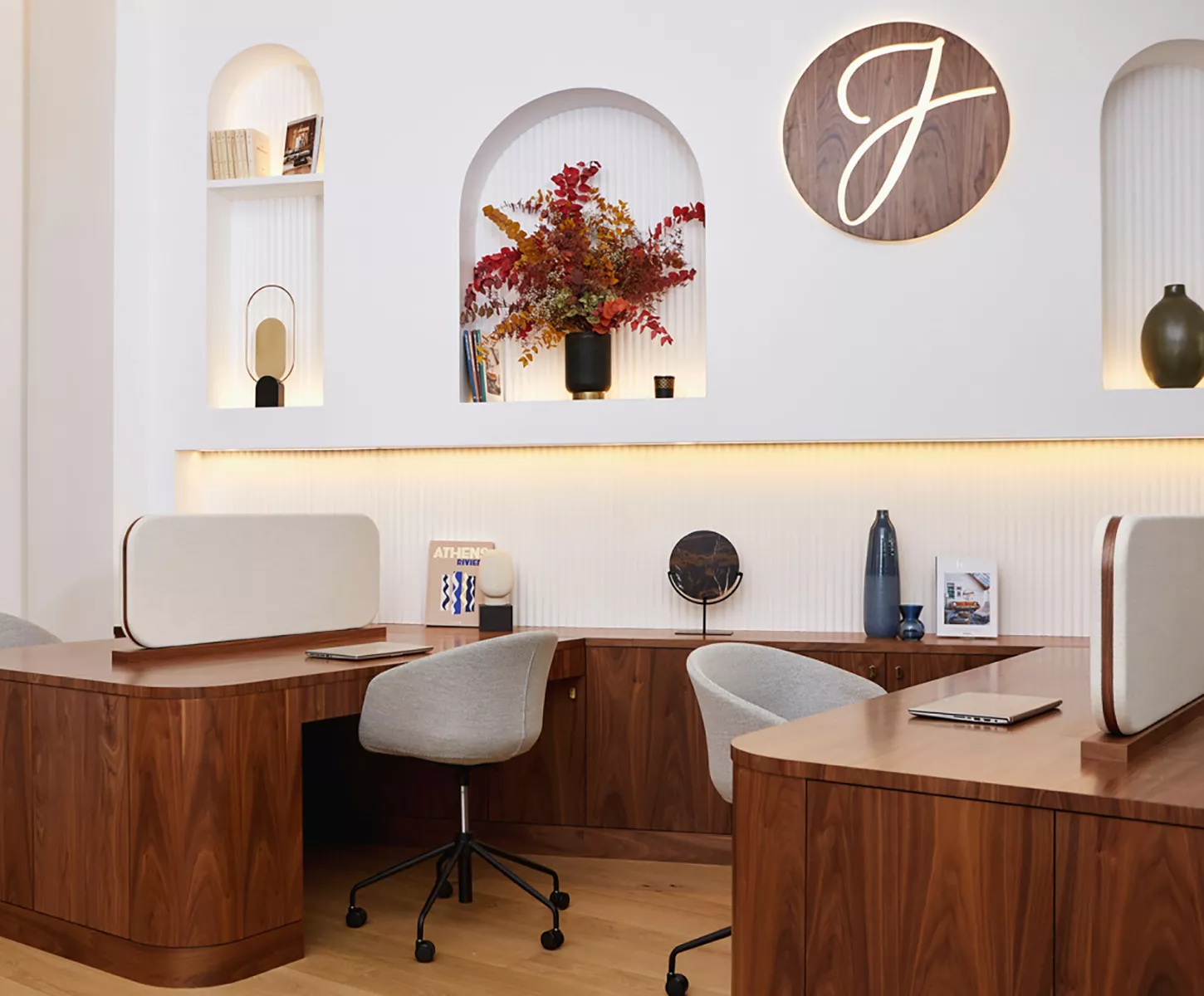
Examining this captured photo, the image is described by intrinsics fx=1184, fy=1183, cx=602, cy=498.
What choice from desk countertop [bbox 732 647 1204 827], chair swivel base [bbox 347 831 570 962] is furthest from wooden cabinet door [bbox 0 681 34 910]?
desk countertop [bbox 732 647 1204 827]

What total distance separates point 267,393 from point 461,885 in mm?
2266

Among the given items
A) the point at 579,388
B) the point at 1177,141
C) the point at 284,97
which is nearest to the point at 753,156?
the point at 579,388

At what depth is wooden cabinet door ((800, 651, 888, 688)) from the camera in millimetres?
3969

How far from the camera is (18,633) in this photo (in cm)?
414

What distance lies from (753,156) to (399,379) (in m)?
1.59

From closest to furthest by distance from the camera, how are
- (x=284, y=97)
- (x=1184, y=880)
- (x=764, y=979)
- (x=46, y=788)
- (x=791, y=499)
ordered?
1. (x=1184, y=880)
2. (x=764, y=979)
3. (x=46, y=788)
4. (x=791, y=499)
5. (x=284, y=97)

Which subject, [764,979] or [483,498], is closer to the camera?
[764,979]

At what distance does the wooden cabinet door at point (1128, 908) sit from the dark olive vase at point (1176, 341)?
9.49 feet

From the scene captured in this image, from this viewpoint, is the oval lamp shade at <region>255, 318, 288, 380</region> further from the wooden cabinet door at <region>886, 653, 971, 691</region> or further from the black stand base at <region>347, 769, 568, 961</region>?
the wooden cabinet door at <region>886, 653, 971, 691</region>

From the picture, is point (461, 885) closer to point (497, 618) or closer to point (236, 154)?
point (497, 618)

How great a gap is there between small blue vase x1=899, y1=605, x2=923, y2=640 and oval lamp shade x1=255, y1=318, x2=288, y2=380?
2728 mm

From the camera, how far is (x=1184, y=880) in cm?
153

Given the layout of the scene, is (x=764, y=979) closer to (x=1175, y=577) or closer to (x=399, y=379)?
(x=1175, y=577)

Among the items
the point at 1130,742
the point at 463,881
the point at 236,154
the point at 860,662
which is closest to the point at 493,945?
the point at 463,881
